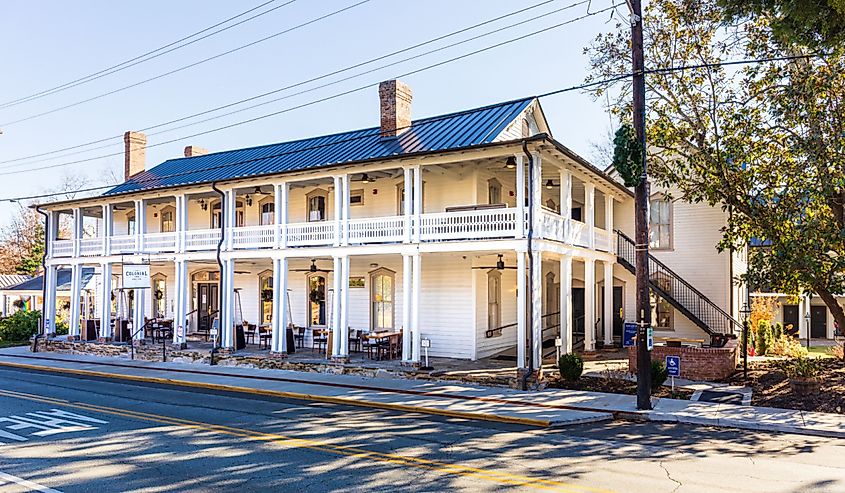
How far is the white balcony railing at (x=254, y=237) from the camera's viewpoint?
21.9 meters

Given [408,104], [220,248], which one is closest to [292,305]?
[220,248]

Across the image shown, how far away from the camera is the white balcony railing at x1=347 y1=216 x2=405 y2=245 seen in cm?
1909

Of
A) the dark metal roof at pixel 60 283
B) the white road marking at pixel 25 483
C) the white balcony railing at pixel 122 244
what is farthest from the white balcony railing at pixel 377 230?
the dark metal roof at pixel 60 283

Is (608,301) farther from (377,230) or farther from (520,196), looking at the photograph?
(377,230)

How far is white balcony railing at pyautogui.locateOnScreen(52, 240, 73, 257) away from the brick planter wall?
23687 millimetres

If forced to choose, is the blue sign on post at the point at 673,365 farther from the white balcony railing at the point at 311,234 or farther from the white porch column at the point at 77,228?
the white porch column at the point at 77,228

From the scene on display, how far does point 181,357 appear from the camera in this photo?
22.8 meters

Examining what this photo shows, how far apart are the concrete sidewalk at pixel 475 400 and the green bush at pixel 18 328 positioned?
14626 millimetres

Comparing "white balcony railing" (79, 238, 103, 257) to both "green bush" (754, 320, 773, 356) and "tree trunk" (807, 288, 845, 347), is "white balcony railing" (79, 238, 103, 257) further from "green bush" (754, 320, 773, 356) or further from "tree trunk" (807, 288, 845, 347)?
"tree trunk" (807, 288, 845, 347)

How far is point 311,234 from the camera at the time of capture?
822 inches

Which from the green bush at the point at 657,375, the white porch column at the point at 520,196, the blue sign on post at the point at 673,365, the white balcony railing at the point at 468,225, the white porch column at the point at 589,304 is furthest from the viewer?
the white porch column at the point at 589,304

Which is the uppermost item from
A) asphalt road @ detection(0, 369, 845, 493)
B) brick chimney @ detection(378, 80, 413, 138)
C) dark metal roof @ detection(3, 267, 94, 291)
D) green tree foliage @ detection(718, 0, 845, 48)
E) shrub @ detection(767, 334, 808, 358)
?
brick chimney @ detection(378, 80, 413, 138)

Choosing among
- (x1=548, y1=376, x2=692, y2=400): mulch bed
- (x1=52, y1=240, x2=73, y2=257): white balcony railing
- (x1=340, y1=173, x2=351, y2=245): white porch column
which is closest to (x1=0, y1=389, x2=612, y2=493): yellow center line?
(x1=548, y1=376, x2=692, y2=400): mulch bed

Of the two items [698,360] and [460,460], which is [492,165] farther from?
[460,460]
